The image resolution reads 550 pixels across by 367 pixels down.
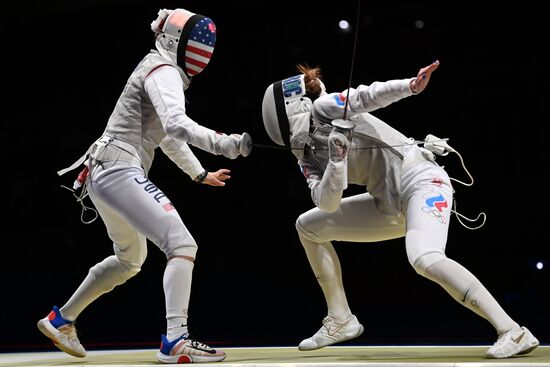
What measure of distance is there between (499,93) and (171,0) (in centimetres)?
224

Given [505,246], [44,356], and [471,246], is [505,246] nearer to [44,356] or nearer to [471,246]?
[471,246]

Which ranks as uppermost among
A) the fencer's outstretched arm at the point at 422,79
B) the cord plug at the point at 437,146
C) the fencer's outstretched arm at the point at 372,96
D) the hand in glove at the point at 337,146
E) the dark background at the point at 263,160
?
the fencer's outstretched arm at the point at 422,79

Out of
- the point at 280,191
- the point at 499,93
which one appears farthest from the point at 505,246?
the point at 280,191

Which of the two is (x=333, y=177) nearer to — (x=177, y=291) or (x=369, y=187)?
(x=369, y=187)

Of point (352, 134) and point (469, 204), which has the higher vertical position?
point (352, 134)

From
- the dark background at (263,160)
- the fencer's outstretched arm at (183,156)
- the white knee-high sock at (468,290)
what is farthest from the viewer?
the dark background at (263,160)

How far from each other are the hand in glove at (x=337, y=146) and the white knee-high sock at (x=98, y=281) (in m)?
1.00

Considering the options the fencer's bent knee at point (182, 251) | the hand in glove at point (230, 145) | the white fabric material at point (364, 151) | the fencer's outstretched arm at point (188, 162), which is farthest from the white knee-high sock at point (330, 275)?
the hand in glove at point (230, 145)

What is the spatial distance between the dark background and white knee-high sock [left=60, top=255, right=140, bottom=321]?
1428 mm

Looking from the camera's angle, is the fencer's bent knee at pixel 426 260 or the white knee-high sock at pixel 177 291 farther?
the white knee-high sock at pixel 177 291

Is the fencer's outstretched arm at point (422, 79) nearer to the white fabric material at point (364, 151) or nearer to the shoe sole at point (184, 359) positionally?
the white fabric material at point (364, 151)

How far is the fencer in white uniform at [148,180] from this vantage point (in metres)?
2.98

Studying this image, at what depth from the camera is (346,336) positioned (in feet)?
11.0

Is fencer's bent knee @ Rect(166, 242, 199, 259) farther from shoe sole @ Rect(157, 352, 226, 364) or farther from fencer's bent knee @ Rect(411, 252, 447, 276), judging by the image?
fencer's bent knee @ Rect(411, 252, 447, 276)
